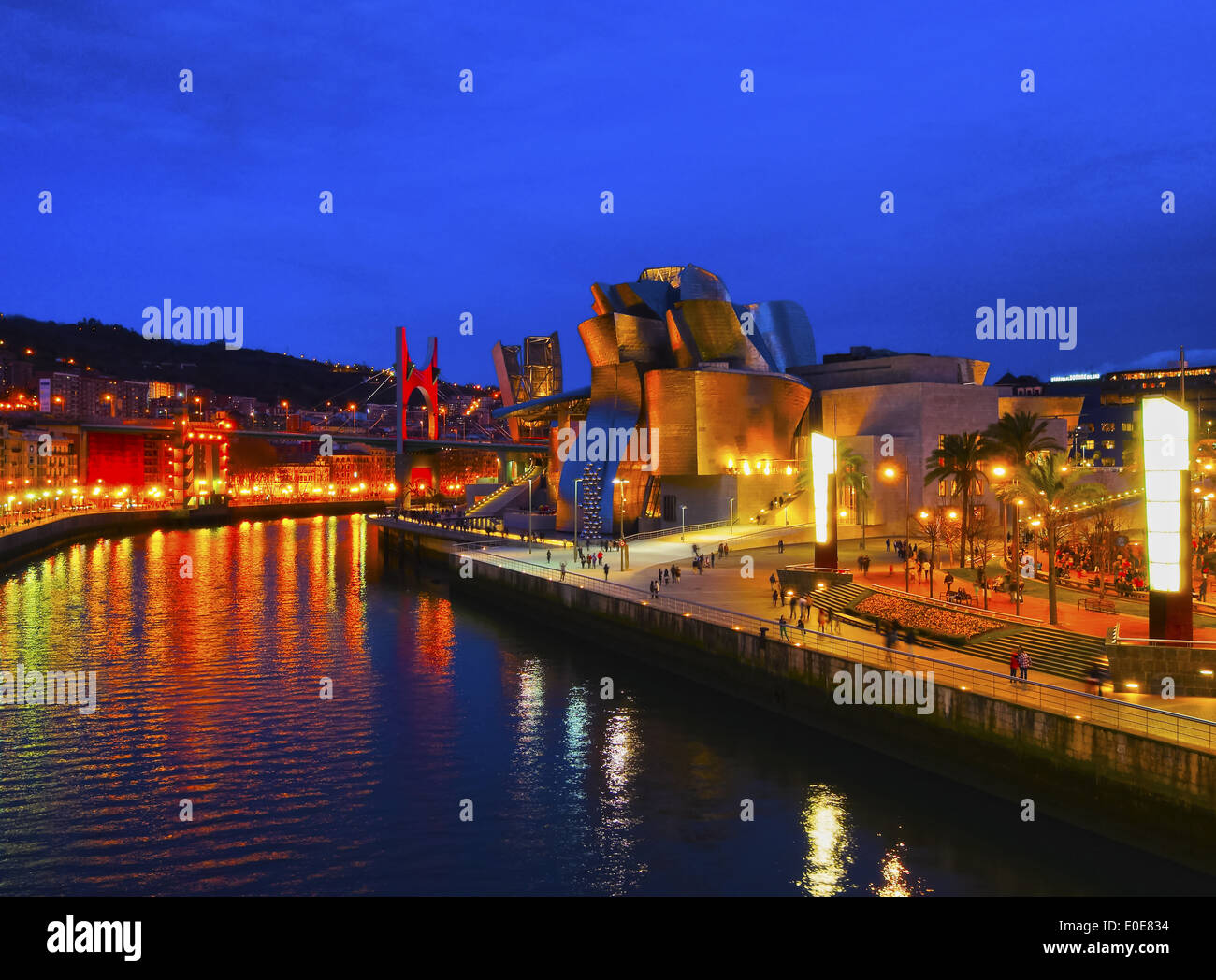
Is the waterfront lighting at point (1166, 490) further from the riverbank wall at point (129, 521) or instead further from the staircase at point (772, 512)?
the riverbank wall at point (129, 521)

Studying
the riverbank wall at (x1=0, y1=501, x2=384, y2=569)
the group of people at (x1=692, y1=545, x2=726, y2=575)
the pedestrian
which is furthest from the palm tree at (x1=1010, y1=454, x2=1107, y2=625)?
the riverbank wall at (x1=0, y1=501, x2=384, y2=569)

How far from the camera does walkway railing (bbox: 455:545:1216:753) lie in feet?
42.7

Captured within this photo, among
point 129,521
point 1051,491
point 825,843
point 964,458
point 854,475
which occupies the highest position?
point 964,458

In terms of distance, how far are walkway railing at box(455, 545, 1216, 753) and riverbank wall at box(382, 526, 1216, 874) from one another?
234 millimetres

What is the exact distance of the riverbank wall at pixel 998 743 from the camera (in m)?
12.5

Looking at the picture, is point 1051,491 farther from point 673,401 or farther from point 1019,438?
point 673,401

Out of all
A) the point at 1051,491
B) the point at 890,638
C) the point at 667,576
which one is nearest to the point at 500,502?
the point at 667,576

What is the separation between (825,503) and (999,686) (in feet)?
41.7

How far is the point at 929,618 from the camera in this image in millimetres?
21125

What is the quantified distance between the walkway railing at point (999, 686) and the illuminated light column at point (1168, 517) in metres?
2.43

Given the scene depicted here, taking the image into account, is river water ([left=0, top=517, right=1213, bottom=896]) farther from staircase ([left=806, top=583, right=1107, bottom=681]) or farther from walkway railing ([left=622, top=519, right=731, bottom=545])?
walkway railing ([left=622, top=519, right=731, bottom=545])

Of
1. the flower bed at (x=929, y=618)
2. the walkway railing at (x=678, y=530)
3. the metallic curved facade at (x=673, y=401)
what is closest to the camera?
the flower bed at (x=929, y=618)

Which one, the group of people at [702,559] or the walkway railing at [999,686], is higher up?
the group of people at [702,559]

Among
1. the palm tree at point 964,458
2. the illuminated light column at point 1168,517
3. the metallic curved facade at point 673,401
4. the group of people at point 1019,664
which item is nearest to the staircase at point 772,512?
the metallic curved facade at point 673,401
